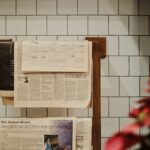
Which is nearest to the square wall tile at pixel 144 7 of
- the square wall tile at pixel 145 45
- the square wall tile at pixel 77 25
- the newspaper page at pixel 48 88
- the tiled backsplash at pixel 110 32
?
the tiled backsplash at pixel 110 32

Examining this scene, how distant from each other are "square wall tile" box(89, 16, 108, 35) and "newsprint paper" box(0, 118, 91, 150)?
405 mm

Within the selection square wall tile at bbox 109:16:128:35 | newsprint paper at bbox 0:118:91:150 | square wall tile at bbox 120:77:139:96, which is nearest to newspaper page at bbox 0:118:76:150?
newsprint paper at bbox 0:118:91:150

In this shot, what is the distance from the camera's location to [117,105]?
1.32 m

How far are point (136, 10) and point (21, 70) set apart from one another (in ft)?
1.81

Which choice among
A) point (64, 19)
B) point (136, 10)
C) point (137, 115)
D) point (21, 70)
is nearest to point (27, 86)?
point (21, 70)

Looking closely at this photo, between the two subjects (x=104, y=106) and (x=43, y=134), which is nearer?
(x=43, y=134)

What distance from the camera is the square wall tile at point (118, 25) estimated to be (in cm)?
131

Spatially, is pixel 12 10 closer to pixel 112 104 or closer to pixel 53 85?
pixel 53 85

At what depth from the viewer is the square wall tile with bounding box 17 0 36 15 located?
1317mm

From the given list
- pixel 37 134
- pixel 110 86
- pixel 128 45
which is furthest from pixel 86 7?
pixel 37 134

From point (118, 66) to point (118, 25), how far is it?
0.56 ft

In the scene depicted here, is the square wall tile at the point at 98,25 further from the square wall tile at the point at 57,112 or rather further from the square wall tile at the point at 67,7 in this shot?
the square wall tile at the point at 57,112

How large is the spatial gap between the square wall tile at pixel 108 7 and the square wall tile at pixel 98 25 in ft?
0.09

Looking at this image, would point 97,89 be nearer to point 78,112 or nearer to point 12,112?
point 78,112
